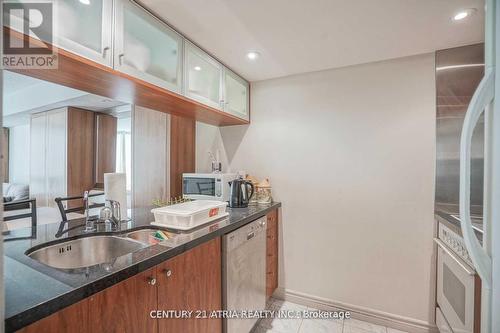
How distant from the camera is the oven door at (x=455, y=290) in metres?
1.17

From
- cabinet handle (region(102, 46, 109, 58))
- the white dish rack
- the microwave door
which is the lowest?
the white dish rack

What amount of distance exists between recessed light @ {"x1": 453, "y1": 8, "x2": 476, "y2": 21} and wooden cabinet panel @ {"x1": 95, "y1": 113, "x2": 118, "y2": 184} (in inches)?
177

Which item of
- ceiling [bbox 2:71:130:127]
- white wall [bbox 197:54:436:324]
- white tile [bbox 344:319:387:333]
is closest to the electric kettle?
white wall [bbox 197:54:436:324]

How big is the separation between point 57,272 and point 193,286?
24.3 inches

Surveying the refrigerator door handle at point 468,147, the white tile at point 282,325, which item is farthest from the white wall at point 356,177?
the refrigerator door handle at point 468,147

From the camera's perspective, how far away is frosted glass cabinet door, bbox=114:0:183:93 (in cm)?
120

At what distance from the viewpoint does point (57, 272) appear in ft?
2.67

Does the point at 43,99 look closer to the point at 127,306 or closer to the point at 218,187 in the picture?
the point at 218,187

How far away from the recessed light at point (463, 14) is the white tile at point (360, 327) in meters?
2.27

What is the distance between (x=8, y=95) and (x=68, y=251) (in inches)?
165

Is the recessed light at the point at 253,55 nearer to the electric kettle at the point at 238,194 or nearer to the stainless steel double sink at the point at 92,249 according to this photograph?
the electric kettle at the point at 238,194

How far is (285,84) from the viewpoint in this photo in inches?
92.9

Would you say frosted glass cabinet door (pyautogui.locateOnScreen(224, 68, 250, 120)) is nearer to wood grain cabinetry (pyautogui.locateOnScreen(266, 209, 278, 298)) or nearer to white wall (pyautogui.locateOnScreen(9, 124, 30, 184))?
wood grain cabinetry (pyautogui.locateOnScreen(266, 209, 278, 298))

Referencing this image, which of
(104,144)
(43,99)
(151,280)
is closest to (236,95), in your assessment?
(151,280)
